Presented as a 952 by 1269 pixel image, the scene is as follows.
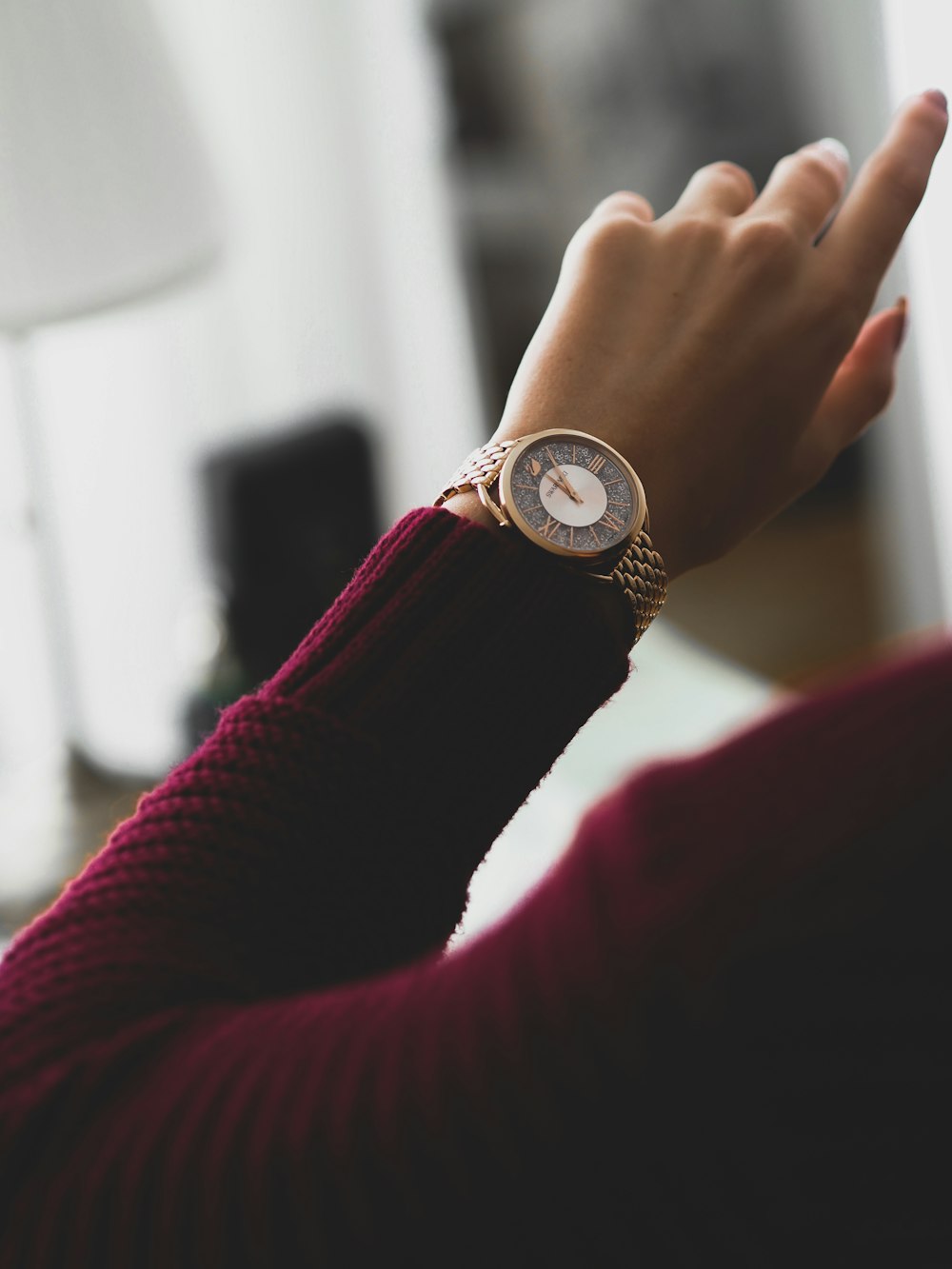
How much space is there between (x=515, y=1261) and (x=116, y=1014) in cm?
12

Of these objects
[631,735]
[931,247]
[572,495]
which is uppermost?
[572,495]

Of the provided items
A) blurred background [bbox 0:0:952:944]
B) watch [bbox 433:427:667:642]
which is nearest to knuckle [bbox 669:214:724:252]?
watch [bbox 433:427:667:642]

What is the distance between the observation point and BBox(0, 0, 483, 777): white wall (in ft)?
4.81

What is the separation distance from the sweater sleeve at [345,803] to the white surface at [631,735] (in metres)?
0.51

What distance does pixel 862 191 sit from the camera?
50 cm

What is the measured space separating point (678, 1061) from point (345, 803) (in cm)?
16

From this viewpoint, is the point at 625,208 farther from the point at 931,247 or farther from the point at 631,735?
the point at 931,247

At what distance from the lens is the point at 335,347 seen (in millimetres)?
1614

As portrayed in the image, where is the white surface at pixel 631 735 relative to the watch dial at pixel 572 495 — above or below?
below

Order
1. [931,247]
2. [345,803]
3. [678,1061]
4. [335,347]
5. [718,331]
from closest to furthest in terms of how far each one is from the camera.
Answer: [678,1061]
[345,803]
[718,331]
[931,247]
[335,347]

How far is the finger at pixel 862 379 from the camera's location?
21.6 inches

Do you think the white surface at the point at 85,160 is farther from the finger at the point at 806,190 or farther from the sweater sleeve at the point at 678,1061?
the sweater sleeve at the point at 678,1061

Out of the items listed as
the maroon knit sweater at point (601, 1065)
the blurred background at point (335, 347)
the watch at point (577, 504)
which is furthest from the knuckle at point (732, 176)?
the blurred background at point (335, 347)

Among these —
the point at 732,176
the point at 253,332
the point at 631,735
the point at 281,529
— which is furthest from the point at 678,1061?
the point at 253,332
